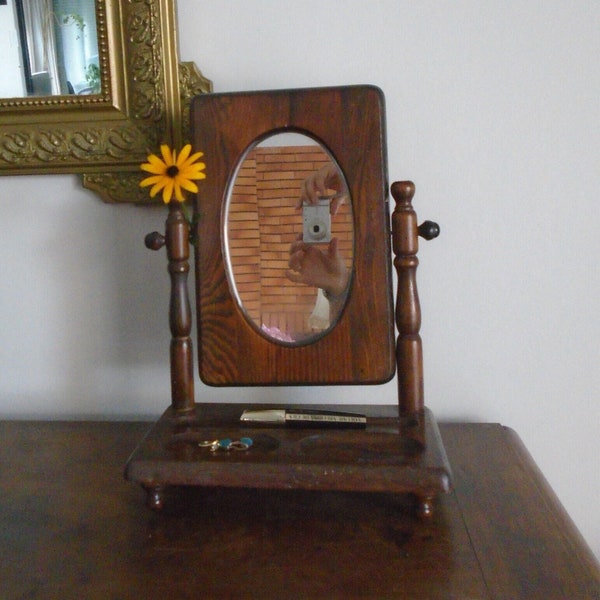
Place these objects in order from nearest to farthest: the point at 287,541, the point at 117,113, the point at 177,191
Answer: the point at 287,541 < the point at 177,191 < the point at 117,113

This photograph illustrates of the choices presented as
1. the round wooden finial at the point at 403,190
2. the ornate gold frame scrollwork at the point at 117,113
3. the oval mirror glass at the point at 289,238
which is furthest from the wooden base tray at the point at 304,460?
the ornate gold frame scrollwork at the point at 117,113

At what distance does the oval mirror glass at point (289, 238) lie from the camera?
0.58 meters

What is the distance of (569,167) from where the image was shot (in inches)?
25.9

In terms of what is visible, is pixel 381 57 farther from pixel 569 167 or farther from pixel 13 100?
pixel 13 100

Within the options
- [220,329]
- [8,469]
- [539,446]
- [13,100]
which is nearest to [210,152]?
[220,329]

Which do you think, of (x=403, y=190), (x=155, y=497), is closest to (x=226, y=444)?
(x=155, y=497)

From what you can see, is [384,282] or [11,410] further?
[11,410]

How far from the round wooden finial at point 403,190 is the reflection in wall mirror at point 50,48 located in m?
0.38

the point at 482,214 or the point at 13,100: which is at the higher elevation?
the point at 13,100

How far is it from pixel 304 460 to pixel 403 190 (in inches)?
10.5

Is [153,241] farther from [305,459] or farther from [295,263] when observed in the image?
[305,459]

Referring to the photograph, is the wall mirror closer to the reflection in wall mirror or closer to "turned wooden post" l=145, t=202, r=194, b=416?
"turned wooden post" l=145, t=202, r=194, b=416

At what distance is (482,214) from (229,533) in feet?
1.48

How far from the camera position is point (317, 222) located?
581 millimetres
